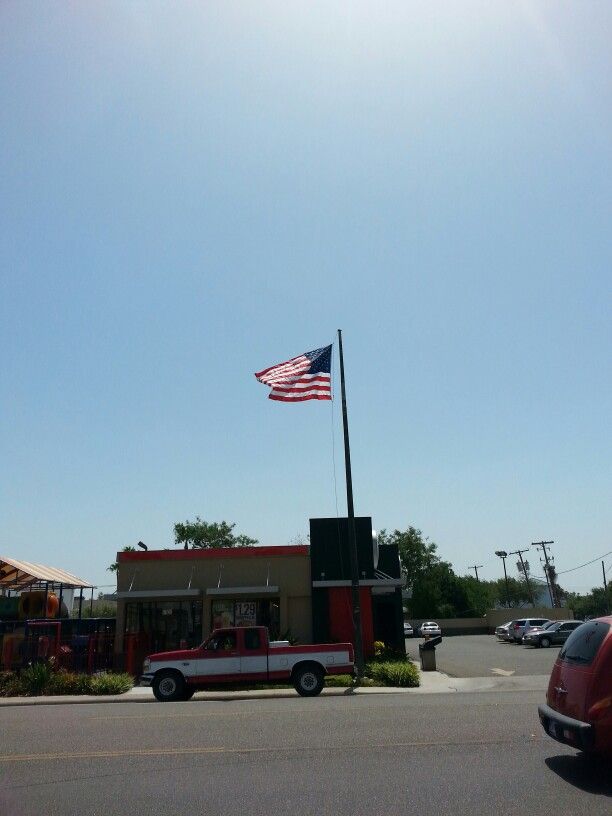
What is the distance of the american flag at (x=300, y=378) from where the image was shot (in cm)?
2058

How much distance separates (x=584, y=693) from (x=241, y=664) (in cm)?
1105

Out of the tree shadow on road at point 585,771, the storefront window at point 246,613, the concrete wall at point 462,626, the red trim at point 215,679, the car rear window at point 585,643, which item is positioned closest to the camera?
the tree shadow on road at point 585,771

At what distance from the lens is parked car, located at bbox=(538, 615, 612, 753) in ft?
25.3

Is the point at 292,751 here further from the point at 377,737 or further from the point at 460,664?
the point at 460,664

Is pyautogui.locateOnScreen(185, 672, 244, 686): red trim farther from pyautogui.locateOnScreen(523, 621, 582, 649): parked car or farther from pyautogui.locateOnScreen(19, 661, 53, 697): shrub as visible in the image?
pyautogui.locateOnScreen(523, 621, 582, 649): parked car

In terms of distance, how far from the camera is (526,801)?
7.03 meters

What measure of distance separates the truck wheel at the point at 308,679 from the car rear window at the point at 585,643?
984 cm

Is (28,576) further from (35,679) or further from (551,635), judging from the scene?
(551,635)

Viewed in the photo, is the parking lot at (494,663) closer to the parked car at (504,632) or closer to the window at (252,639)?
the window at (252,639)

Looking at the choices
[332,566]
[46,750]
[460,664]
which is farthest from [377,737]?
[460,664]

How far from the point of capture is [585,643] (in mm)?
8523

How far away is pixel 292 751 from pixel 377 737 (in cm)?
151

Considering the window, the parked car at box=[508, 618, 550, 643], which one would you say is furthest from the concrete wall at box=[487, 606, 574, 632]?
the window

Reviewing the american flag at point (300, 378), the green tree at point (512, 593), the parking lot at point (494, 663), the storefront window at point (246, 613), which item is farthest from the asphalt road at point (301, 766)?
the green tree at point (512, 593)
